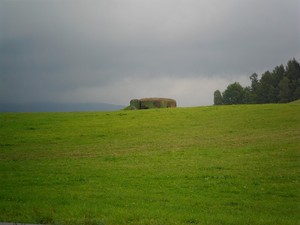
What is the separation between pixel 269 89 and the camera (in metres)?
10.4

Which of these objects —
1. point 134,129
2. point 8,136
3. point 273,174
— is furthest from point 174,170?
point 8,136

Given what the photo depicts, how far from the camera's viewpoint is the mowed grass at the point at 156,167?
808 cm

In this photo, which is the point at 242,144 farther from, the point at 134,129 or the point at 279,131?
the point at 134,129

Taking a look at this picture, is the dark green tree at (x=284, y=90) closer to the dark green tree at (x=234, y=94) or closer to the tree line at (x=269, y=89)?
the tree line at (x=269, y=89)

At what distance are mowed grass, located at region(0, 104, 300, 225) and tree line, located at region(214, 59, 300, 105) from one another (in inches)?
11.4

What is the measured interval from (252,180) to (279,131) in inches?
78.0

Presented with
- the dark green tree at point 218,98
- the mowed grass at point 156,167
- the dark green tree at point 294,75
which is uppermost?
the dark green tree at point 294,75

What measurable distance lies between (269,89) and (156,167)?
13.0 ft

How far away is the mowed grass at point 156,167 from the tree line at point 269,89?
11.4 inches

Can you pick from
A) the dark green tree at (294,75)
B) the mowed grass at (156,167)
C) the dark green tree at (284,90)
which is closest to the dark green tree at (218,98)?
the mowed grass at (156,167)

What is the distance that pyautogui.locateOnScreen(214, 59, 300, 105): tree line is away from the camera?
950 centimetres

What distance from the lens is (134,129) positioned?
12.8m

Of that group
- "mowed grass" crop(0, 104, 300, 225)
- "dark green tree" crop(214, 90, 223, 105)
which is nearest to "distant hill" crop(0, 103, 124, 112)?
"mowed grass" crop(0, 104, 300, 225)

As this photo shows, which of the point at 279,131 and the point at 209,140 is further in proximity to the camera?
the point at 209,140
